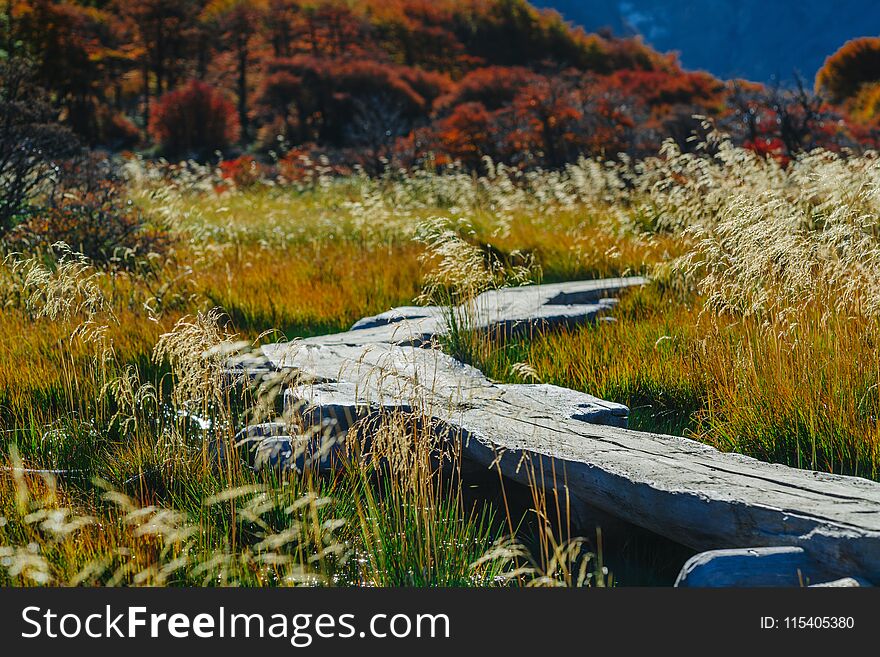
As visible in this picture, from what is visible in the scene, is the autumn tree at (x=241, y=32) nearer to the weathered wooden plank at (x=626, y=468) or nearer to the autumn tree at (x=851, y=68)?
the autumn tree at (x=851, y=68)

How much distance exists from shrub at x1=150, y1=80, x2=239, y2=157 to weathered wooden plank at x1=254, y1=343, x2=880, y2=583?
21281 mm

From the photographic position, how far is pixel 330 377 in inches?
148

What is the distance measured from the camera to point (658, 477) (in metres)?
2.53

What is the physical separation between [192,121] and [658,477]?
22752 millimetres

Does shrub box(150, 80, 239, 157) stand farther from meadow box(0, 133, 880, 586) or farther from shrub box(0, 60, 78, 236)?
meadow box(0, 133, 880, 586)

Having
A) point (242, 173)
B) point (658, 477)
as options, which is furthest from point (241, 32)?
point (658, 477)

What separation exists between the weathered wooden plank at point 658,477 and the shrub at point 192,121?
69.8 feet

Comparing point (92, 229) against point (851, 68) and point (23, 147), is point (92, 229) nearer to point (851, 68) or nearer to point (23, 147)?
point (23, 147)

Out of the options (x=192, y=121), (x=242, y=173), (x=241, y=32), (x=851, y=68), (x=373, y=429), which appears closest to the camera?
(x=373, y=429)

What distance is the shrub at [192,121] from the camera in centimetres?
2275

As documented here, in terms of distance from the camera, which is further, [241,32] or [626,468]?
[241,32]

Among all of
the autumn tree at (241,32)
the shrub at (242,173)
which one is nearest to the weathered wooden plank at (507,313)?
the shrub at (242,173)

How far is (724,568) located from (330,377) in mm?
2113

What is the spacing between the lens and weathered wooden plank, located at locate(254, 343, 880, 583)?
216cm
